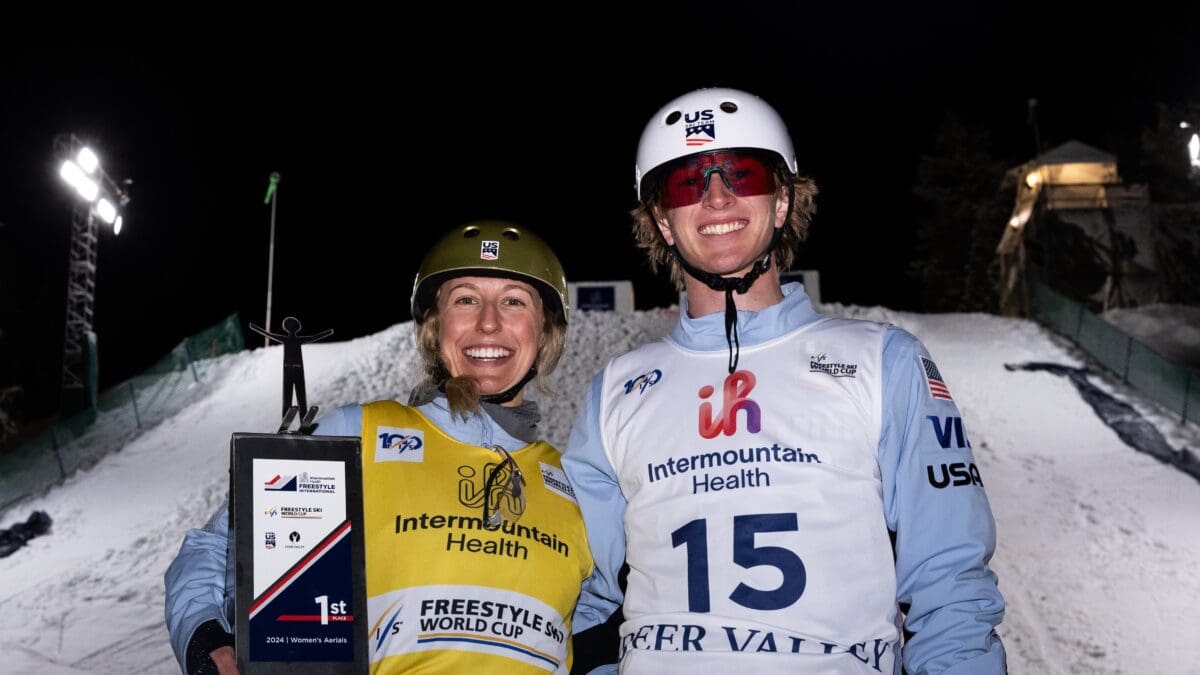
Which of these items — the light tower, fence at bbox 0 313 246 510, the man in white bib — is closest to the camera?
the man in white bib

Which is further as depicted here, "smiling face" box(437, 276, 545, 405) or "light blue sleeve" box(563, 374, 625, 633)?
"smiling face" box(437, 276, 545, 405)

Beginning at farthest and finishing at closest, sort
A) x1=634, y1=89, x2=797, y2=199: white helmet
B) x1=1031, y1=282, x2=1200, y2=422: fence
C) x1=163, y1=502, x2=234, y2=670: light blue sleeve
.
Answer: x1=1031, y1=282, x2=1200, y2=422: fence < x1=634, y1=89, x2=797, y2=199: white helmet < x1=163, y1=502, x2=234, y2=670: light blue sleeve

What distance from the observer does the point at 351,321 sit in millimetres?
90625

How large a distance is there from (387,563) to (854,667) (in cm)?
165

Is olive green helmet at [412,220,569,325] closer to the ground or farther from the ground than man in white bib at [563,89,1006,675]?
farther from the ground

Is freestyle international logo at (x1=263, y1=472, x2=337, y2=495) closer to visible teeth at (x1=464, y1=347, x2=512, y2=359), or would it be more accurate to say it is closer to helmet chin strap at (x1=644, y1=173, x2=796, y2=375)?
visible teeth at (x1=464, y1=347, x2=512, y2=359)

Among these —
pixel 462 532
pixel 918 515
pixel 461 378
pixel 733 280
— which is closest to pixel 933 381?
pixel 918 515

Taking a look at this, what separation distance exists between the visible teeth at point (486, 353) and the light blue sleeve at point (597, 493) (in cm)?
76

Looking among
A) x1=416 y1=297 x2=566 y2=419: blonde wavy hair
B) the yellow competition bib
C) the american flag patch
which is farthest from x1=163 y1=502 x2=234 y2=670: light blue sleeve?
the american flag patch

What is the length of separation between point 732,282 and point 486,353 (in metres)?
1.32

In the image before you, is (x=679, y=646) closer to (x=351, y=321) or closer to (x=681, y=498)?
(x=681, y=498)

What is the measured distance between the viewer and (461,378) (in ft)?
13.1

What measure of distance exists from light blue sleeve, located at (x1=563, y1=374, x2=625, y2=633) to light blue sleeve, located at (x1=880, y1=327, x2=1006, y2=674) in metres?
0.99

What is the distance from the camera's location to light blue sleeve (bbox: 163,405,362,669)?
3227mm
